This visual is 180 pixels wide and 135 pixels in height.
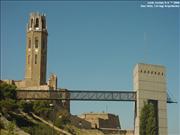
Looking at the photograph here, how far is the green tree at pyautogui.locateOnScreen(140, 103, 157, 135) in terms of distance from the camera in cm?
6669

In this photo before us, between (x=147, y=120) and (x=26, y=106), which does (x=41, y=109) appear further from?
(x=147, y=120)

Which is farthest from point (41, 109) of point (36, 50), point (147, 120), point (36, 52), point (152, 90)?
point (36, 50)

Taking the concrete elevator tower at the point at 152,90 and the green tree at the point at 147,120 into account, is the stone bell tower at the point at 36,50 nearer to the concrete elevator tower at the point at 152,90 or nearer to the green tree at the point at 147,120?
Result: the concrete elevator tower at the point at 152,90

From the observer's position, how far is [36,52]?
10019cm

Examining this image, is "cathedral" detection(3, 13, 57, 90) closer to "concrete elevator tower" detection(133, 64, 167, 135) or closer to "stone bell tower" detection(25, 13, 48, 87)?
"stone bell tower" detection(25, 13, 48, 87)

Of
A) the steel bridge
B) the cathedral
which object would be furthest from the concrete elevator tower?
the cathedral

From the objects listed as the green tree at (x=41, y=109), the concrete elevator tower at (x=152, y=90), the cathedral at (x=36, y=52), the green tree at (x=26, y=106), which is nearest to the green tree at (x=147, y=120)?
the concrete elevator tower at (x=152, y=90)

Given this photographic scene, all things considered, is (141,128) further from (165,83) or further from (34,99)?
(34,99)

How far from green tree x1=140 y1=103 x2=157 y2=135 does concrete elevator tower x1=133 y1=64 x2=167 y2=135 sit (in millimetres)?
2150

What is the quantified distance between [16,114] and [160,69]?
22697mm

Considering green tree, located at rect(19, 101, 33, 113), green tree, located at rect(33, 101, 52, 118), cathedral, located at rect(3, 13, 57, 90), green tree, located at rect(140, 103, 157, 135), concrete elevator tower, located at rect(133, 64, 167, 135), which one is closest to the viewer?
green tree, located at rect(140, 103, 157, 135)

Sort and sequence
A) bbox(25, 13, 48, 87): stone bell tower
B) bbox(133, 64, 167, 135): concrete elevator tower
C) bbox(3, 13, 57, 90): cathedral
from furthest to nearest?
bbox(25, 13, 48, 87): stone bell tower < bbox(3, 13, 57, 90): cathedral < bbox(133, 64, 167, 135): concrete elevator tower

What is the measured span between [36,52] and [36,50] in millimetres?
436

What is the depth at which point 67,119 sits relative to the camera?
8131 centimetres
